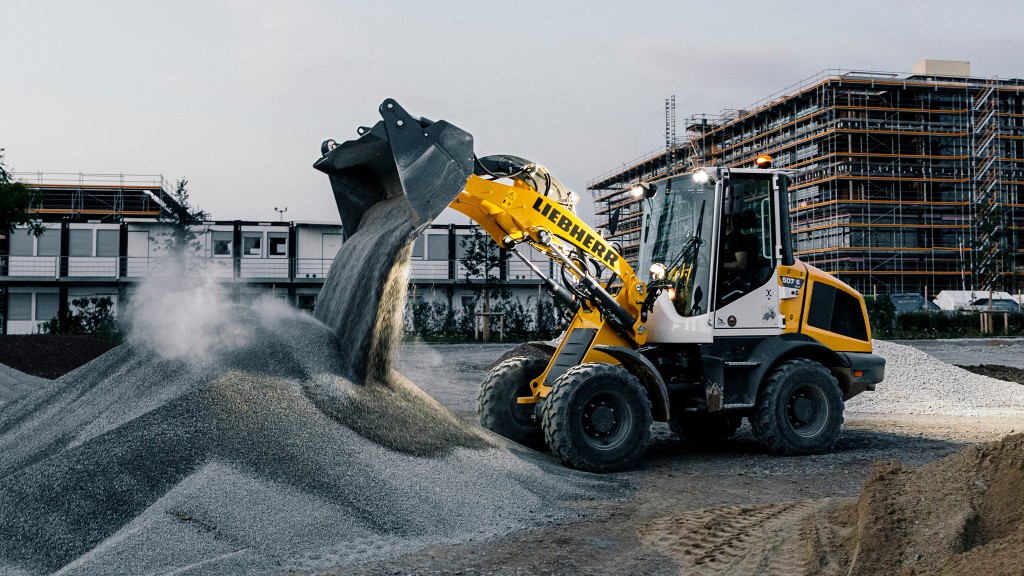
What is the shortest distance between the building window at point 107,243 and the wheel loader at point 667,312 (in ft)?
111

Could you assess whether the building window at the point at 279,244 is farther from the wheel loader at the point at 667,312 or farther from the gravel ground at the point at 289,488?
the wheel loader at the point at 667,312

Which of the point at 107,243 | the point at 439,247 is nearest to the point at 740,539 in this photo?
the point at 439,247

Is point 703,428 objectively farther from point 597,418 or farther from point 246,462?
point 246,462

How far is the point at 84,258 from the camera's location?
3778cm

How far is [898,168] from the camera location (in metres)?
61.4

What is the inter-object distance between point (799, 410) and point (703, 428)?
148 cm

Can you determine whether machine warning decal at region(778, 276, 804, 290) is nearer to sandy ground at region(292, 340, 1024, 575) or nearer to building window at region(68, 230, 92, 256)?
sandy ground at region(292, 340, 1024, 575)

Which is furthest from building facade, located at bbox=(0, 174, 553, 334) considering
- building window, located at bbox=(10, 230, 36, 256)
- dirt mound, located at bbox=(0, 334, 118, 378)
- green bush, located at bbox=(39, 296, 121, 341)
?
dirt mound, located at bbox=(0, 334, 118, 378)

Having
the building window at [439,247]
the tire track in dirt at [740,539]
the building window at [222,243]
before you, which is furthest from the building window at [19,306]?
the tire track in dirt at [740,539]

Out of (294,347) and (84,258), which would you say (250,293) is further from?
(84,258)

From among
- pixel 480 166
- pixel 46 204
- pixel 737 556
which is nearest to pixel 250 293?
pixel 480 166

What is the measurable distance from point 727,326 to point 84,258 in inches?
1431

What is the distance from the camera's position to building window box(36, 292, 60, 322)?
38.2 metres

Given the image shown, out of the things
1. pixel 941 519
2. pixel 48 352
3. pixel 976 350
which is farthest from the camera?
pixel 976 350
